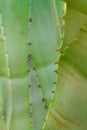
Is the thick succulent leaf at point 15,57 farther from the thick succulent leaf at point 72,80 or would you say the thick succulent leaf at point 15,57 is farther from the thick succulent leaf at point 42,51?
the thick succulent leaf at point 72,80

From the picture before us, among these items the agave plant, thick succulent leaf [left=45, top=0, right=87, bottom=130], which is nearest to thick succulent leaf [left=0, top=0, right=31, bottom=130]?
the agave plant

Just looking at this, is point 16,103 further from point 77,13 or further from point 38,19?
point 77,13

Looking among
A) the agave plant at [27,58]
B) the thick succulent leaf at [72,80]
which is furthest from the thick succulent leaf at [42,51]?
the thick succulent leaf at [72,80]

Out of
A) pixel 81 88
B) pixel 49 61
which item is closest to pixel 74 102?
pixel 81 88

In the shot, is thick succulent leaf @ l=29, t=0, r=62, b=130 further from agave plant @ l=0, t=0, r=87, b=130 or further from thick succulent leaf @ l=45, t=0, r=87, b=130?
thick succulent leaf @ l=45, t=0, r=87, b=130

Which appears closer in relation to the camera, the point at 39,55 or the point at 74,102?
the point at 74,102

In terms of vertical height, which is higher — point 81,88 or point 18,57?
point 81,88
